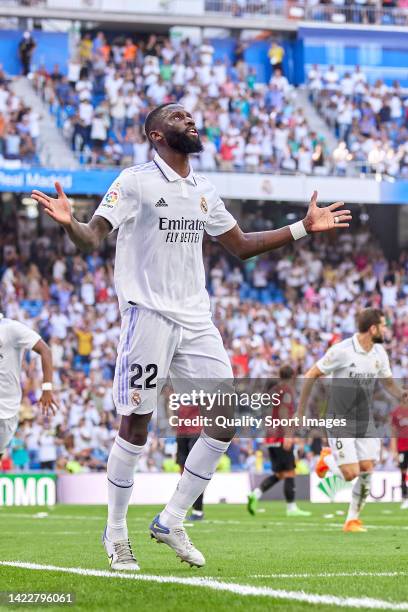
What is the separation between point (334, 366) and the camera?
1458 cm

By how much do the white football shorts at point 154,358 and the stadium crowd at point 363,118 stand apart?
2855 cm

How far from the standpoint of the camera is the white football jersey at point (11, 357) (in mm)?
12734

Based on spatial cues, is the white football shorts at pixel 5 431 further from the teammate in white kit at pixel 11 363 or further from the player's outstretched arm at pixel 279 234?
the player's outstretched arm at pixel 279 234

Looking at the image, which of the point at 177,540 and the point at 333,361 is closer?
the point at 177,540

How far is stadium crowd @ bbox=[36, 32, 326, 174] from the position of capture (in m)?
34.8

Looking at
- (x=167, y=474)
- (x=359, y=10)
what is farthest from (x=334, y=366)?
(x=359, y=10)

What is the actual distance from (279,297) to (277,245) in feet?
86.4

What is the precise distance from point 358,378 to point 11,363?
3.81 metres

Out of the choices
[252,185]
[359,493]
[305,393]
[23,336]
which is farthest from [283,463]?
[252,185]

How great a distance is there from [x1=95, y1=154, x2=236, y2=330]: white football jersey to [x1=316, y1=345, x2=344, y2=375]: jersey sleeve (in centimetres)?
614

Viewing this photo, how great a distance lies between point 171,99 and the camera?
3600cm

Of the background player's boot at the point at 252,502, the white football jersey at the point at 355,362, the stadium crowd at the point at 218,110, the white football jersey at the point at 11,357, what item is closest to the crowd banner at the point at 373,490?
the background player's boot at the point at 252,502

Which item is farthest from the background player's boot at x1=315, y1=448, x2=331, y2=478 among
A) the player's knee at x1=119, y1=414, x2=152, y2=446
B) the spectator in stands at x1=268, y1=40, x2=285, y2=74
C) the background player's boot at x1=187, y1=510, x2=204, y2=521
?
the spectator in stands at x1=268, y1=40, x2=285, y2=74

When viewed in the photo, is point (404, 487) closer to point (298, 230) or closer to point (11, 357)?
point (11, 357)
